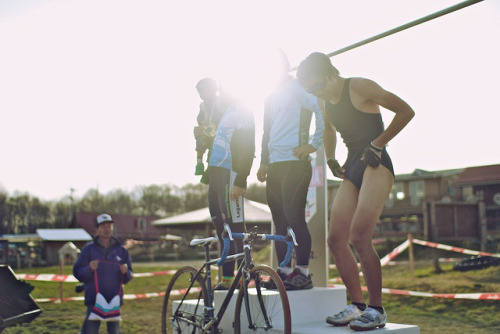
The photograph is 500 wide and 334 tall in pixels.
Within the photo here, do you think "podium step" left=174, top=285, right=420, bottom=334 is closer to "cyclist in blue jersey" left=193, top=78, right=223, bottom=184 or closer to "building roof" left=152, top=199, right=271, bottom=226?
"cyclist in blue jersey" left=193, top=78, right=223, bottom=184

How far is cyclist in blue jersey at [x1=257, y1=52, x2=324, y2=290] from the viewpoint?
4.77 m

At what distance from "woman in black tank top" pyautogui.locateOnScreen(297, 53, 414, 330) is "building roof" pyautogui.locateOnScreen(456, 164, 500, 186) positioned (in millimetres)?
29968

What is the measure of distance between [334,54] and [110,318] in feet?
13.4

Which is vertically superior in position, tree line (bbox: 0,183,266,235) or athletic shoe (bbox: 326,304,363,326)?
tree line (bbox: 0,183,266,235)

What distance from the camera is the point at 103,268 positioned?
5.33 meters

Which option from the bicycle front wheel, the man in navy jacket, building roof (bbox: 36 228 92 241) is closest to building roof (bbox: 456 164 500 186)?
building roof (bbox: 36 228 92 241)

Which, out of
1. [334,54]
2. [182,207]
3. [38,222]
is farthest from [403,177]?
[38,222]

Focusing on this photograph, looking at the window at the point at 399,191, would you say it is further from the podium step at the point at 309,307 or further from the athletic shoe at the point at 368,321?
the athletic shoe at the point at 368,321

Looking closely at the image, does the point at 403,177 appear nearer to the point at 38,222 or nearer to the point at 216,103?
the point at 216,103

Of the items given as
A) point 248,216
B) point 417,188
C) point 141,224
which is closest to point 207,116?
point 248,216

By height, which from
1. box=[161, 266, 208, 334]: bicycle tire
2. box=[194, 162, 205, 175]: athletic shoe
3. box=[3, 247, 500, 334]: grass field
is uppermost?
box=[194, 162, 205, 175]: athletic shoe

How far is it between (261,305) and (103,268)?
2008 millimetres

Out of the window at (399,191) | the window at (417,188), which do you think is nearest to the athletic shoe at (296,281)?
the window at (399,191)

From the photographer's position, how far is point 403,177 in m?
36.9
